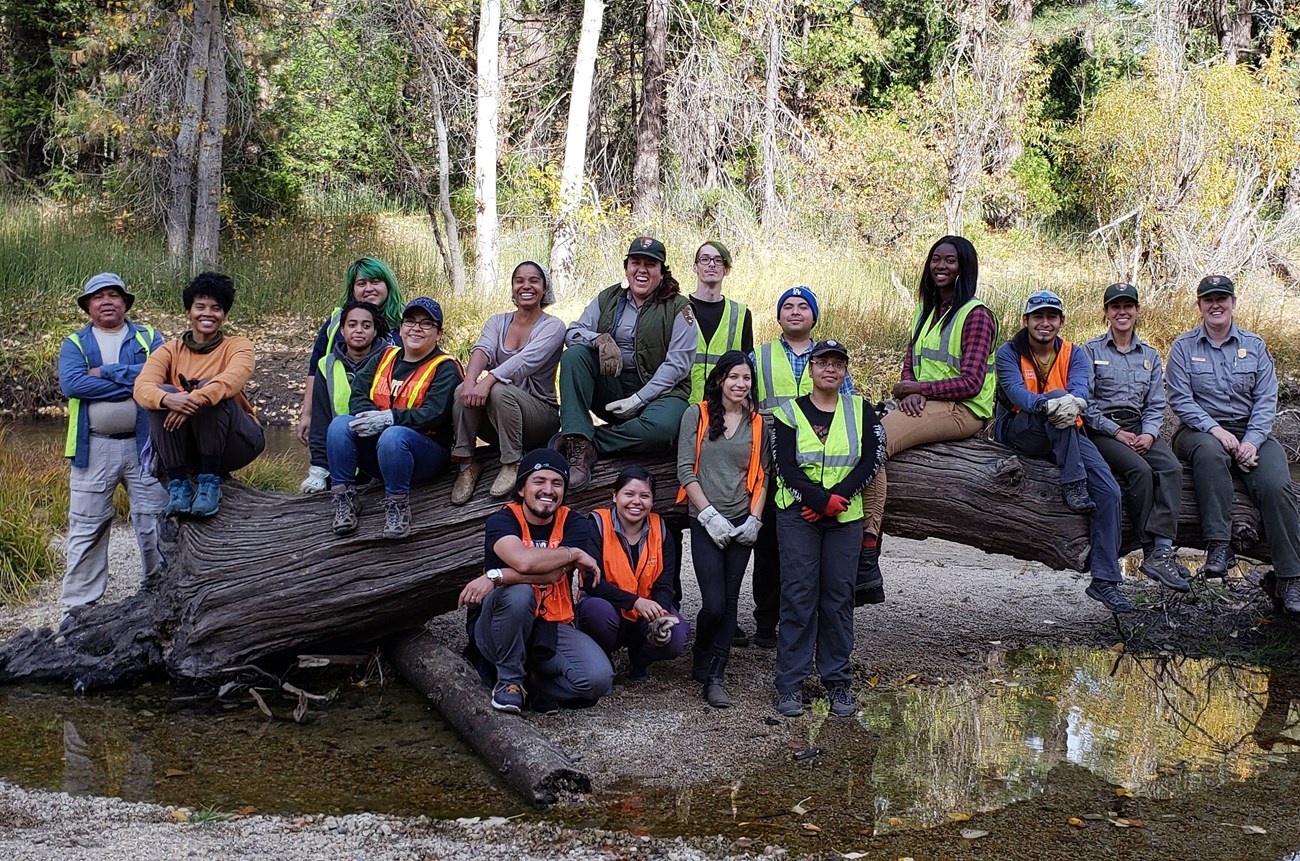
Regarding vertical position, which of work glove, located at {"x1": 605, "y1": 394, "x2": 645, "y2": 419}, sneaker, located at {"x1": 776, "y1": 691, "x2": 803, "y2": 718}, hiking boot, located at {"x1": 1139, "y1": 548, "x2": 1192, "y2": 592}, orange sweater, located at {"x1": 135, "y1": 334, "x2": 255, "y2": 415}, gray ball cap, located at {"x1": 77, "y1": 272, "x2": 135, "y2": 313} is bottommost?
sneaker, located at {"x1": 776, "y1": 691, "x2": 803, "y2": 718}

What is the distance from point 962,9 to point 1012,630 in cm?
1891

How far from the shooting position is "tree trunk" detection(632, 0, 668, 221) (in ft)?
68.4

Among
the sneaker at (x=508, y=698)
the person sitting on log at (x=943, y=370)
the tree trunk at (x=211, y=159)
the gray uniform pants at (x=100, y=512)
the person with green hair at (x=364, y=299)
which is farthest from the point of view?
the tree trunk at (x=211, y=159)

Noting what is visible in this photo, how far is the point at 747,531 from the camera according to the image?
5816mm

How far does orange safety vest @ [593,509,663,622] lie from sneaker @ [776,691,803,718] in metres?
0.83

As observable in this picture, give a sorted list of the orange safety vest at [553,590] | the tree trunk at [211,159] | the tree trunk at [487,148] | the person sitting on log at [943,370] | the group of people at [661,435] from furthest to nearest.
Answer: the tree trunk at [211,159] → the tree trunk at [487,148] → the person sitting on log at [943,370] → the group of people at [661,435] → the orange safety vest at [553,590]

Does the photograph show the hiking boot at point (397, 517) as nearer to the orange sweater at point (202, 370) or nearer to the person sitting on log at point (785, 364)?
the orange sweater at point (202, 370)

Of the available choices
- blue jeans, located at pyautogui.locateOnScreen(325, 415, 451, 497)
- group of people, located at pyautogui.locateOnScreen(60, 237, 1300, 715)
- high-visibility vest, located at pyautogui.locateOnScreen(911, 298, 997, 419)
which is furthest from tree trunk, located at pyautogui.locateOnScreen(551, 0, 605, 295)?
blue jeans, located at pyautogui.locateOnScreen(325, 415, 451, 497)

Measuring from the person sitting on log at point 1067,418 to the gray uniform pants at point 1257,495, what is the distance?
55cm

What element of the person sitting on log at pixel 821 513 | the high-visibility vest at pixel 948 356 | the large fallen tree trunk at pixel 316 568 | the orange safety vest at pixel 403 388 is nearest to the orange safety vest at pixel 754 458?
the person sitting on log at pixel 821 513

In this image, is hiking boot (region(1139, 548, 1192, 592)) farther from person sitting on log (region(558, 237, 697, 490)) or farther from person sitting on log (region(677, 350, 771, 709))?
person sitting on log (region(558, 237, 697, 490))

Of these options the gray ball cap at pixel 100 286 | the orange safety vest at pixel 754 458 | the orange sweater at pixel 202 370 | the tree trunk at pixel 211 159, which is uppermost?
the tree trunk at pixel 211 159

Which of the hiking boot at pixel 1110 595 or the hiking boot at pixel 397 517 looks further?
the hiking boot at pixel 1110 595

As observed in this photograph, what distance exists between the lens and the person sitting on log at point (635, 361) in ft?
19.8
